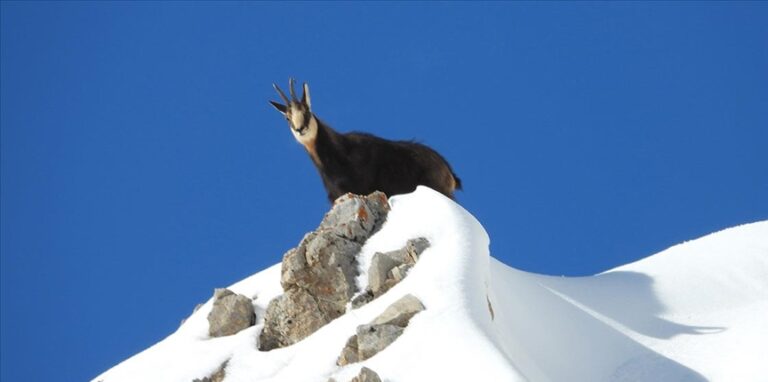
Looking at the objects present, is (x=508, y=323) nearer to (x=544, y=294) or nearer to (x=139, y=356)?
(x=544, y=294)

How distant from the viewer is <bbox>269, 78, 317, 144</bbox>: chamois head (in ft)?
58.6

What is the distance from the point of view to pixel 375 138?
60.8 ft

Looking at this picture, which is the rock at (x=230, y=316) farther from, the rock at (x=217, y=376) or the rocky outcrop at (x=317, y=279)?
the rock at (x=217, y=376)

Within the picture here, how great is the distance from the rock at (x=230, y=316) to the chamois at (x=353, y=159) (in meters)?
2.86

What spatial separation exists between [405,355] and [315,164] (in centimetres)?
637

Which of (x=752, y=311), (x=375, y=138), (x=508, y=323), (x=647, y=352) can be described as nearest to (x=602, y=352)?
(x=647, y=352)

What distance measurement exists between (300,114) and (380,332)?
5698 millimetres

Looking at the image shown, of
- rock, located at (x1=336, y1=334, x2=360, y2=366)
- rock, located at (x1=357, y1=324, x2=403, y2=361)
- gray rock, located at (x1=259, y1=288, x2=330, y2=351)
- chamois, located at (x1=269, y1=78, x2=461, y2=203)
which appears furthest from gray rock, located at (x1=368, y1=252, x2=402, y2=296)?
chamois, located at (x1=269, y1=78, x2=461, y2=203)

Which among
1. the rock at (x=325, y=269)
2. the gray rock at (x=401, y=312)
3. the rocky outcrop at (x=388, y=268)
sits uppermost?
the rock at (x=325, y=269)

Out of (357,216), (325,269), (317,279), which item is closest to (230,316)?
(317,279)

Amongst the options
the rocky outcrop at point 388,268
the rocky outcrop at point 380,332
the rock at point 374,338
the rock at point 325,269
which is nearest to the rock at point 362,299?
the rocky outcrop at point 388,268

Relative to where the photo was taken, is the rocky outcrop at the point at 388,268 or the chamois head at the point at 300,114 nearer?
the rocky outcrop at the point at 388,268

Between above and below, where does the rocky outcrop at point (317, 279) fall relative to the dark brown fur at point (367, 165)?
below

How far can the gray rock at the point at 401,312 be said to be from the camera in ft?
42.4
